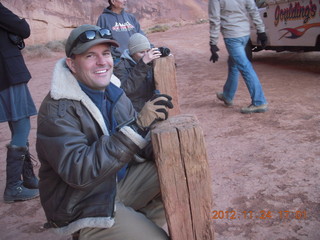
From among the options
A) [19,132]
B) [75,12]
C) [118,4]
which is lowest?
[19,132]

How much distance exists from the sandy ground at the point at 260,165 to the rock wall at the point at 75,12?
55.0 ft

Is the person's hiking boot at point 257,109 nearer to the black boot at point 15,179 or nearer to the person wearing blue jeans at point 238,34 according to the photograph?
the person wearing blue jeans at point 238,34

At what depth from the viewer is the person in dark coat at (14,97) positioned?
3170mm

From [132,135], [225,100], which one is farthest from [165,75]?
[225,100]

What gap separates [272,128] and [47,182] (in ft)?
10.6

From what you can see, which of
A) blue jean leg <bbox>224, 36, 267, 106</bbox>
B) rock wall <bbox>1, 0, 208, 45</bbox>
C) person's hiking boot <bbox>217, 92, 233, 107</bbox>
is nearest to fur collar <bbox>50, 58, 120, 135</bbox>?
blue jean leg <bbox>224, 36, 267, 106</bbox>

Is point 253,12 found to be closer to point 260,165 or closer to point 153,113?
point 260,165

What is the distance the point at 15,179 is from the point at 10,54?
3.81 feet

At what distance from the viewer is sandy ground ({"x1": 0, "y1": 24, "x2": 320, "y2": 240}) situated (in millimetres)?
2602

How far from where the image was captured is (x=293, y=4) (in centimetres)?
684

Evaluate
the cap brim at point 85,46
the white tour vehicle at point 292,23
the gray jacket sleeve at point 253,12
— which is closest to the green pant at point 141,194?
the cap brim at point 85,46

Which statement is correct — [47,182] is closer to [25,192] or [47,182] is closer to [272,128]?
[25,192]
